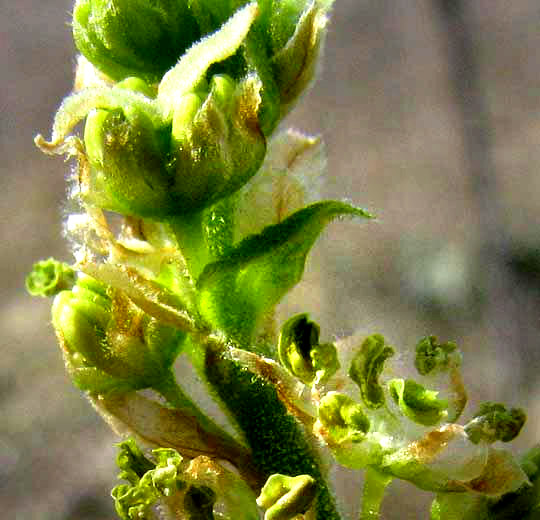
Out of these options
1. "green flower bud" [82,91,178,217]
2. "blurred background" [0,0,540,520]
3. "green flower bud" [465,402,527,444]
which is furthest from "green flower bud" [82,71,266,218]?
"blurred background" [0,0,540,520]

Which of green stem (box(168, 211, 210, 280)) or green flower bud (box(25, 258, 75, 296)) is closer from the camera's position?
green stem (box(168, 211, 210, 280))

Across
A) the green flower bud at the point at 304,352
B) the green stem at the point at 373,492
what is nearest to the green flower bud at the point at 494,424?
the green stem at the point at 373,492

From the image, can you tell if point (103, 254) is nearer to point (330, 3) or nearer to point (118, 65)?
point (118, 65)

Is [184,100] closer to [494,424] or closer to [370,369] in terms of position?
[370,369]

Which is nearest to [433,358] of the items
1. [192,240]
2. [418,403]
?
[418,403]

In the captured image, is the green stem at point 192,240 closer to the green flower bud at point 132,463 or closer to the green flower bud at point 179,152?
the green flower bud at point 179,152

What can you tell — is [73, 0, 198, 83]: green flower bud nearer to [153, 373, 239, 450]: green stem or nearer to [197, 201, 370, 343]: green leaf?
[197, 201, 370, 343]: green leaf

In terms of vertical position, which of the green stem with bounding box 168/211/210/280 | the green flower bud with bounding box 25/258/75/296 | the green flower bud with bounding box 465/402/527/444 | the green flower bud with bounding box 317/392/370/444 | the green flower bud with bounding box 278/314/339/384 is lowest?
the green flower bud with bounding box 465/402/527/444
